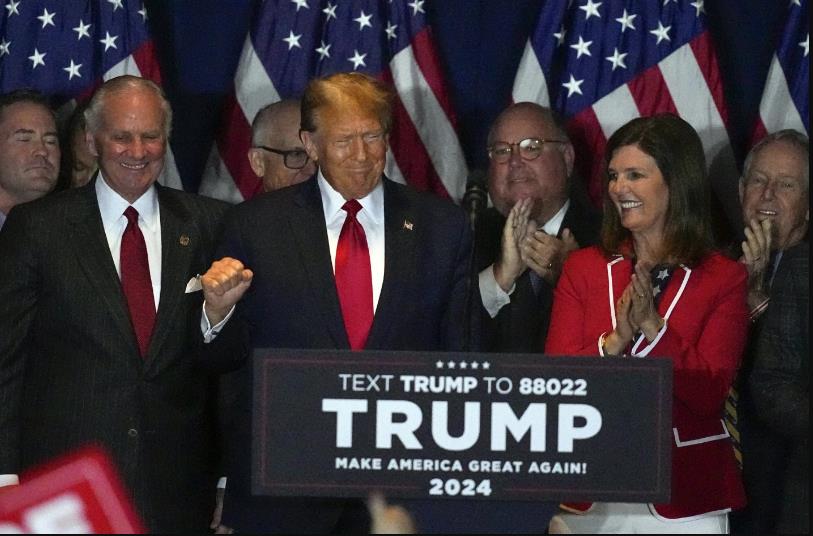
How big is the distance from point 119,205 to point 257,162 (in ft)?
3.40

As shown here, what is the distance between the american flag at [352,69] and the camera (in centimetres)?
520

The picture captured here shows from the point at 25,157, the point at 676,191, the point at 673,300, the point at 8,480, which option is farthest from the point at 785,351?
the point at 25,157

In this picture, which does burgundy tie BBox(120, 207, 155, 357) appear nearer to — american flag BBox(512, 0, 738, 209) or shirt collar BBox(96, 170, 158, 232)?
shirt collar BBox(96, 170, 158, 232)

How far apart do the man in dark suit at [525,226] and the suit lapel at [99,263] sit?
1.15 metres

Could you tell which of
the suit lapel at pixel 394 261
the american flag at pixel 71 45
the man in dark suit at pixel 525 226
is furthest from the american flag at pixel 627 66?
the suit lapel at pixel 394 261

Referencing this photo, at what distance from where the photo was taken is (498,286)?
4.34m

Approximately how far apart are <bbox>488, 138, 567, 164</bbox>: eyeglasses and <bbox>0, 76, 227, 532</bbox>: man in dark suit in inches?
45.6

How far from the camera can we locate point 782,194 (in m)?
4.48

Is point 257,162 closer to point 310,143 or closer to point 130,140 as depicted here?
point 130,140

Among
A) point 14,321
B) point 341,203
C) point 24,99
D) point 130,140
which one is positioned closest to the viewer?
point 341,203

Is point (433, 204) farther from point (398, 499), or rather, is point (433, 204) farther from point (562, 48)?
point (562, 48)

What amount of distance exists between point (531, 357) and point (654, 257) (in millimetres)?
1366

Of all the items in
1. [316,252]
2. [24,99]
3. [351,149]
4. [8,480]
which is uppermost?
[24,99]

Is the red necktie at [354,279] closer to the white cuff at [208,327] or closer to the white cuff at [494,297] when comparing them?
the white cuff at [208,327]
